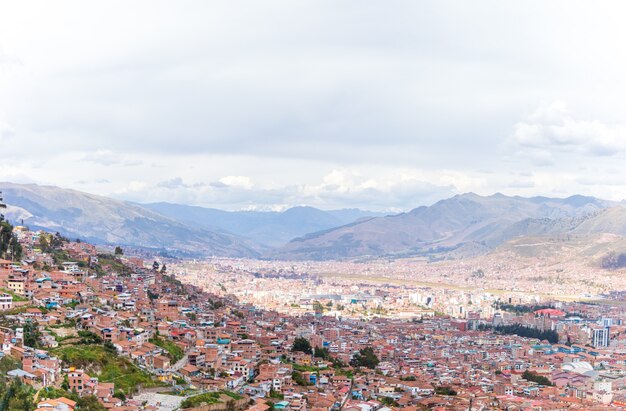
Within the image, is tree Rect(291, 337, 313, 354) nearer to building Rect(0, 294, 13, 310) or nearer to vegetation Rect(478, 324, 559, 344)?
building Rect(0, 294, 13, 310)

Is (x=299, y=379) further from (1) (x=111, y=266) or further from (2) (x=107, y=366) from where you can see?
(1) (x=111, y=266)

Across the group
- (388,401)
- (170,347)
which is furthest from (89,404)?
(388,401)

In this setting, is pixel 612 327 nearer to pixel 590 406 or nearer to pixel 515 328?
pixel 515 328

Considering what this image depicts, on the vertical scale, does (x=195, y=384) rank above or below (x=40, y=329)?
below

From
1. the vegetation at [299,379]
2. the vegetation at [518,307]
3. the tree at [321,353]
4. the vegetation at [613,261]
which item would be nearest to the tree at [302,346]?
the tree at [321,353]

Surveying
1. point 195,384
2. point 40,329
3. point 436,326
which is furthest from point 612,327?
point 40,329
